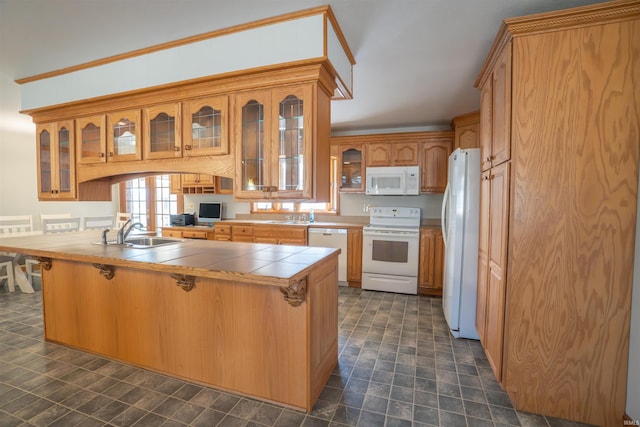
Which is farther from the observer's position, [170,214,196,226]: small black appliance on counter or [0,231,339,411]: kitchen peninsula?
[170,214,196,226]: small black appliance on counter

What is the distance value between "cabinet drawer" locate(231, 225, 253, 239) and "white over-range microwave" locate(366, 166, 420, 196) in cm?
197

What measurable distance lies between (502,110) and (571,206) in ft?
2.50

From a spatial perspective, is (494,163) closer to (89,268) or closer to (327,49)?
(327,49)

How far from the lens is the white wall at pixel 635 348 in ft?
4.96

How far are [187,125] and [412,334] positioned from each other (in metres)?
2.80

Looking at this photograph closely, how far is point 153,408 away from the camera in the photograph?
1.76m

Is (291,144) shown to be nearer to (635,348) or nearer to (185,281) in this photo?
(185,281)

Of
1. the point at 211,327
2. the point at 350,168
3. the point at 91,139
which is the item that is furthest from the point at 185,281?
the point at 350,168

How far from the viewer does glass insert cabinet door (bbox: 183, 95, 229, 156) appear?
7.20 feet

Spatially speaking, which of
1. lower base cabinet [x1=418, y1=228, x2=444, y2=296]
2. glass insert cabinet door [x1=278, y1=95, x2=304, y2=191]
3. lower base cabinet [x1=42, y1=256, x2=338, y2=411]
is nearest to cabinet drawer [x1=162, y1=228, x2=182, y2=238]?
lower base cabinet [x1=42, y1=256, x2=338, y2=411]

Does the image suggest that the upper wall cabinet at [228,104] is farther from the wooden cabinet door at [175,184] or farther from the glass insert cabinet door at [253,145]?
the wooden cabinet door at [175,184]

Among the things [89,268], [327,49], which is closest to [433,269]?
[327,49]

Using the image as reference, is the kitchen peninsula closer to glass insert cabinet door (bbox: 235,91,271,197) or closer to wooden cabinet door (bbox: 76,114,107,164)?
glass insert cabinet door (bbox: 235,91,271,197)

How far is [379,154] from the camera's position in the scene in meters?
4.41
